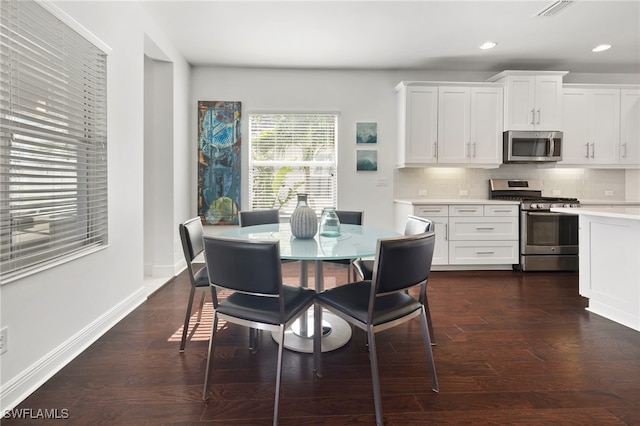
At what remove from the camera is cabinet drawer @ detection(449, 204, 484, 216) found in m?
4.32

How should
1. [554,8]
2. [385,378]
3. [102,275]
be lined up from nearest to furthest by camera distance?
[385,378] → [102,275] → [554,8]

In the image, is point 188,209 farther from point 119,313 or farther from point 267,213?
point 119,313

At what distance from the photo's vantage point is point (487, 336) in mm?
2496

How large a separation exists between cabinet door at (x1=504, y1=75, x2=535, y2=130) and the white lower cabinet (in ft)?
3.47

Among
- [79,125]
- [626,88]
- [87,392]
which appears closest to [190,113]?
[79,125]

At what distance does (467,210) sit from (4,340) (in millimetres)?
4283

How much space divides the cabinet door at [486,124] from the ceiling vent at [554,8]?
4.17 ft

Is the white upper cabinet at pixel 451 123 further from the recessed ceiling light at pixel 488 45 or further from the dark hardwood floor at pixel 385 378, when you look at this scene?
the dark hardwood floor at pixel 385 378

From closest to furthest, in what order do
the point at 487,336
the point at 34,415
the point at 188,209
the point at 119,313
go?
the point at 34,415 < the point at 487,336 < the point at 119,313 < the point at 188,209

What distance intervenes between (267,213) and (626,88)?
490cm

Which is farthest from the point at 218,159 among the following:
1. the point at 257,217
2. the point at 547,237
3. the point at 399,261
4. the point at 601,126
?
the point at 601,126

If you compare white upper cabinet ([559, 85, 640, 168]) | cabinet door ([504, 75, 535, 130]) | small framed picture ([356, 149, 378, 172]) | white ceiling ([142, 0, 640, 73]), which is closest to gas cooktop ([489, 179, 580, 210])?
white upper cabinet ([559, 85, 640, 168])

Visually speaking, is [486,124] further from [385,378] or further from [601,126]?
[385,378]

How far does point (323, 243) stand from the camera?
6.87ft
